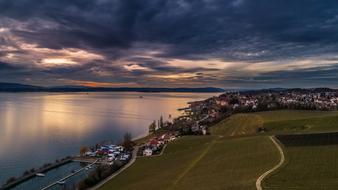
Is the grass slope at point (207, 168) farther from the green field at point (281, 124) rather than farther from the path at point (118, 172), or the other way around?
the green field at point (281, 124)

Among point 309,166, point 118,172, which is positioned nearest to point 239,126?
point 118,172

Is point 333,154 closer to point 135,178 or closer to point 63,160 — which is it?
point 135,178

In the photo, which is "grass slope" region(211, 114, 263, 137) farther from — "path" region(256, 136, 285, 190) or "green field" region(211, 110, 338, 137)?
"path" region(256, 136, 285, 190)

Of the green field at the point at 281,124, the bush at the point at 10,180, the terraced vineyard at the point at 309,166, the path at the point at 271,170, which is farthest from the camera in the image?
the green field at the point at 281,124

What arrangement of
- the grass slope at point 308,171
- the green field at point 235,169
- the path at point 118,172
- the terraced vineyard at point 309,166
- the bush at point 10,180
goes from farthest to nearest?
1. the bush at point 10,180
2. the path at point 118,172
3. the green field at point 235,169
4. the terraced vineyard at point 309,166
5. the grass slope at point 308,171

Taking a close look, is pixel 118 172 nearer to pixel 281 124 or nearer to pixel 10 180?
pixel 10 180

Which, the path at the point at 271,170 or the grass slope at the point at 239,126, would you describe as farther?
the grass slope at the point at 239,126

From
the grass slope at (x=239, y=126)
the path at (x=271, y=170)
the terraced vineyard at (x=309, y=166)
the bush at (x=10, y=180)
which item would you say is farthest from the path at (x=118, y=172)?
the terraced vineyard at (x=309, y=166)

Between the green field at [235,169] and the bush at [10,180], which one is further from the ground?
the green field at [235,169]
